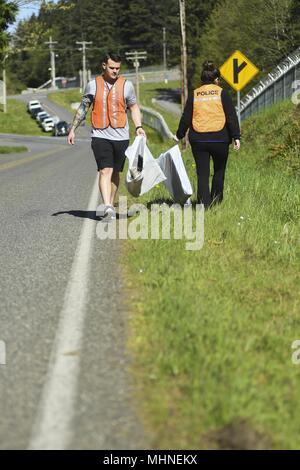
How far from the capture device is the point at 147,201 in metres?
10.0

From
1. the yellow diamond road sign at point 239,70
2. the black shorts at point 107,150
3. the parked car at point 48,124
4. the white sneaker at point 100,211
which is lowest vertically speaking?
the parked car at point 48,124

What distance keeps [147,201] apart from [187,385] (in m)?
6.77

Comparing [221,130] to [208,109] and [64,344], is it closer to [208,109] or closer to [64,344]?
[208,109]

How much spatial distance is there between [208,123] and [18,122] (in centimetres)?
7010

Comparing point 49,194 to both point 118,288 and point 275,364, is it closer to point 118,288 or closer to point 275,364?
point 118,288

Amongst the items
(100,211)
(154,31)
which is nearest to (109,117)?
(100,211)

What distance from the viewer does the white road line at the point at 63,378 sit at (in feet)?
9.82

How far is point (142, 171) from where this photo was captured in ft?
28.3

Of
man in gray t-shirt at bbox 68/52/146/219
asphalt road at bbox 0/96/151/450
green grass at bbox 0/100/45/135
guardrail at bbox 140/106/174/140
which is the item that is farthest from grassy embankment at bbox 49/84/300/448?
green grass at bbox 0/100/45/135

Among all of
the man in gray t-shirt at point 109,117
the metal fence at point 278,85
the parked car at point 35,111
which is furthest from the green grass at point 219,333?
the parked car at point 35,111

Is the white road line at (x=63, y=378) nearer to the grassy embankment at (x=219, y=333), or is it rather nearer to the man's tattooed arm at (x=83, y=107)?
the grassy embankment at (x=219, y=333)

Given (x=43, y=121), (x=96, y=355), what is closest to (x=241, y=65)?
(x=96, y=355)

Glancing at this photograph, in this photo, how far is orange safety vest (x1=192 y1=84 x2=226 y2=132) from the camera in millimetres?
8594

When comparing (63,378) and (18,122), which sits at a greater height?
(63,378)
